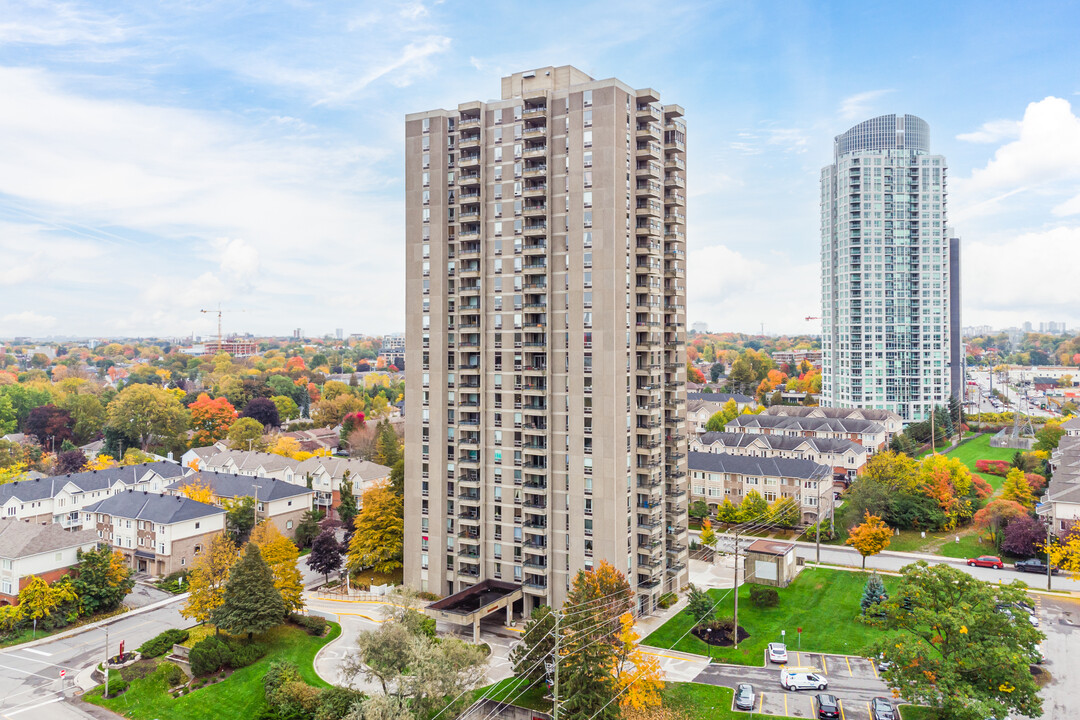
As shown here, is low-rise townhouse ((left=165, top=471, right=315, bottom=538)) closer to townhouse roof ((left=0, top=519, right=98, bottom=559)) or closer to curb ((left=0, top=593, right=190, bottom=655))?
curb ((left=0, top=593, right=190, bottom=655))

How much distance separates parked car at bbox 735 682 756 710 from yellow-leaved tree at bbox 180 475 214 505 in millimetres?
66714

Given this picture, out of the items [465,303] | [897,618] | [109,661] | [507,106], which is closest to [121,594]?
[109,661]

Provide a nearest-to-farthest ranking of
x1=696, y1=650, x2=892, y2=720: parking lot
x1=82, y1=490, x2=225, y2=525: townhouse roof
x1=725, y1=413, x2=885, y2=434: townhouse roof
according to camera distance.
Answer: x1=696, y1=650, x2=892, y2=720: parking lot → x1=82, y1=490, x2=225, y2=525: townhouse roof → x1=725, y1=413, x2=885, y2=434: townhouse roof

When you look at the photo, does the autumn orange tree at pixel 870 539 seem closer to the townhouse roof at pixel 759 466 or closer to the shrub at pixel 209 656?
the townhouse roof at pixel 759 466

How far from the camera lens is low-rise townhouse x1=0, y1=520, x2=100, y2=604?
64.3 m

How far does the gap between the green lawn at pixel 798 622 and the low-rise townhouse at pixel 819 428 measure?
5481cm

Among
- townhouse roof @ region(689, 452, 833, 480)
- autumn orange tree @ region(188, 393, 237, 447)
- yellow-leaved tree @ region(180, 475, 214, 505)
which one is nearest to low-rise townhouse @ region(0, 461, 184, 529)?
yellow-leaved tree @ region(180, 475, 214, 505)

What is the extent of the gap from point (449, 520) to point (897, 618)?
37.9 metres

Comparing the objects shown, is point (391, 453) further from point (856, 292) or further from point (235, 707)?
point (856, 292)

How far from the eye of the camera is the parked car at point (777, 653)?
52.5 m

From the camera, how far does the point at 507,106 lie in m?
63.7

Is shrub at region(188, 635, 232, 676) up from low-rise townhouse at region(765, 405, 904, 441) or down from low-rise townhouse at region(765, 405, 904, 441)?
down

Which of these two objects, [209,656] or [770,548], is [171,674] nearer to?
[209,656]

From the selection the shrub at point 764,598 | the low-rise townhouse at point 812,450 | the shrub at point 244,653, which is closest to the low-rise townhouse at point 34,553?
the shrub at point 244,653
